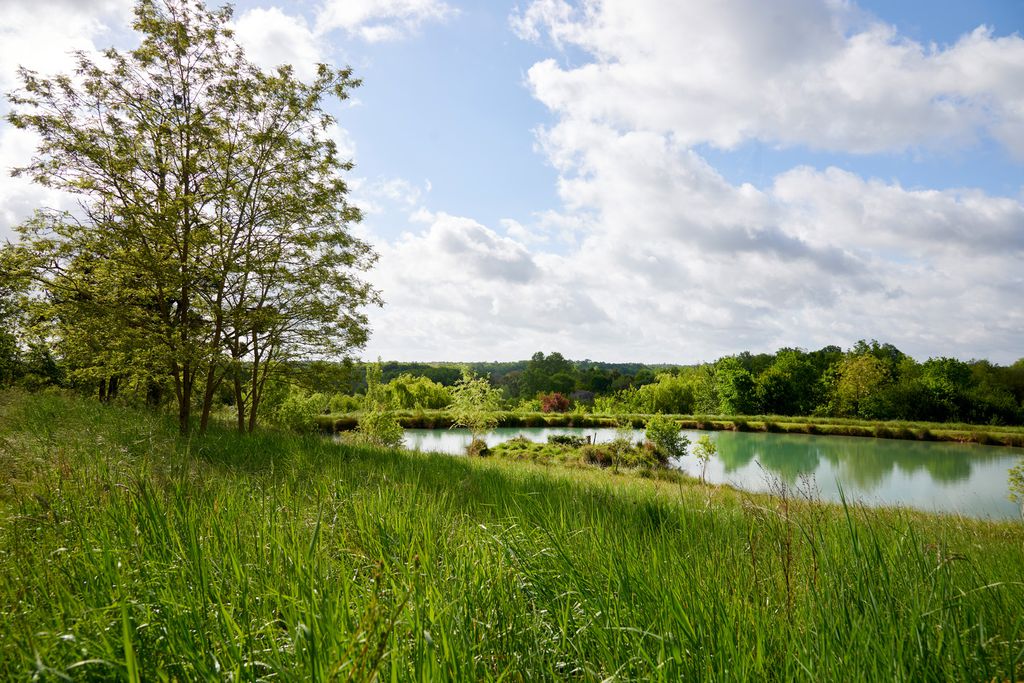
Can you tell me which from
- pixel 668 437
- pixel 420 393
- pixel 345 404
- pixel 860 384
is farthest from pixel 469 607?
pixel 860 384

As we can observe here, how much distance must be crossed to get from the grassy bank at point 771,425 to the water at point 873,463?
2070 mm

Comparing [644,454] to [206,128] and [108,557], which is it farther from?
[108,557]

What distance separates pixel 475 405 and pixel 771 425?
90.2ft

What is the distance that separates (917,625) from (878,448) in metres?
37.8

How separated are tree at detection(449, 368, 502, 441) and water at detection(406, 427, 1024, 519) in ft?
4.49

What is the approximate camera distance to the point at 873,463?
2750 centimetres

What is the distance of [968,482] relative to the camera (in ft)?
74.8

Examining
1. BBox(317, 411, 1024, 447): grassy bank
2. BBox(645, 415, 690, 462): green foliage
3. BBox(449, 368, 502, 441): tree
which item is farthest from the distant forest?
BBox(645, 415, 690, 462): green foliage

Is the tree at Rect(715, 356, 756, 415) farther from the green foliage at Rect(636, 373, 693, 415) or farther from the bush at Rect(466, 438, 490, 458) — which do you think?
the bush at Rect(466, 438, 490, 458)

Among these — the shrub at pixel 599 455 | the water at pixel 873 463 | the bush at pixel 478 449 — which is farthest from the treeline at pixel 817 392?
the water at pixel 873 463

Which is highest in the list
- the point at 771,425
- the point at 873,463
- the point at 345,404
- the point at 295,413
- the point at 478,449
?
the point at 295,413

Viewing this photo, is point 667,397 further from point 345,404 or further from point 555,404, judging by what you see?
point 345,404

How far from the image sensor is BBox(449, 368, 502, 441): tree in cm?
2722

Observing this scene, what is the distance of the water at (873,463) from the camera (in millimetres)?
19141
